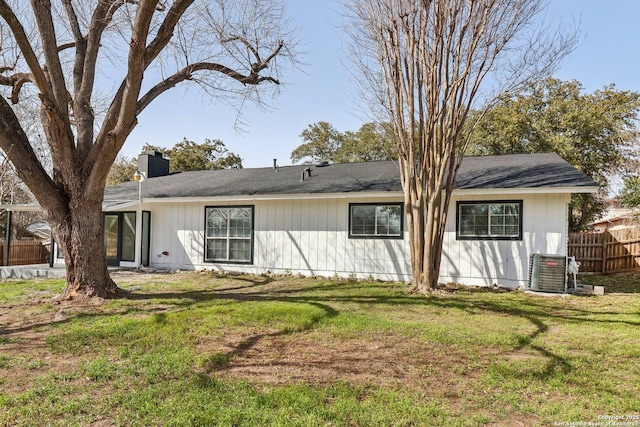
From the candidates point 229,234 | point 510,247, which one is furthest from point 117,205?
point 510,247

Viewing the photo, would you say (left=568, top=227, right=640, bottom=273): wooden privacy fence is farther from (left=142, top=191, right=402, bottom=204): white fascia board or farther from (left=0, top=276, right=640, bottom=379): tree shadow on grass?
(left=142, top=191, right=402, bottom=204): white fascia board

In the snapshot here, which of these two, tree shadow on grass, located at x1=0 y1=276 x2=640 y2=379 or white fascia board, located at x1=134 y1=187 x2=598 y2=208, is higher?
white fascia board, located at x1=134 y1=187 x2=598 y2=208

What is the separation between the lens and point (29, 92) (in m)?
10.8

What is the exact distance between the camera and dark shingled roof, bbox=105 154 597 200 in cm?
874

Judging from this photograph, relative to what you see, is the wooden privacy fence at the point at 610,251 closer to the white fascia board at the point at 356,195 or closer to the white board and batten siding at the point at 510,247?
the white board and batten siding at the point at 510,247

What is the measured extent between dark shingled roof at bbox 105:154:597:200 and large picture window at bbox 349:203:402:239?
0.52 metres

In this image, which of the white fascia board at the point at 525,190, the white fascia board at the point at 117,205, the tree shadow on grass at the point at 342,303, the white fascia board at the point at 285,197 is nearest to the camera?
the tree shadow on grass at the point at 342,303

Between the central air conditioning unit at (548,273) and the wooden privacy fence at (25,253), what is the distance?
1590cm

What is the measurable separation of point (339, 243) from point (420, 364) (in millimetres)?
6240

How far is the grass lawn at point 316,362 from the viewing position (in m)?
2.95

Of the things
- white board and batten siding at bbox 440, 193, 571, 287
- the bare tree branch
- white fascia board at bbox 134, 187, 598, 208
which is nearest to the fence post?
white board and batten siding at bbox 440, 193, 571, 287

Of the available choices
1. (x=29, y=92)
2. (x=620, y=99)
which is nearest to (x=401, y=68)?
(x=29, y=92)

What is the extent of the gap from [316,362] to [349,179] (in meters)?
7.32

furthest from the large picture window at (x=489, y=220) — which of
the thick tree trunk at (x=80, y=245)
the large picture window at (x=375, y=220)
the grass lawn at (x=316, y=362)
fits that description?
the thick tree trunk at (x=80, y=245)
